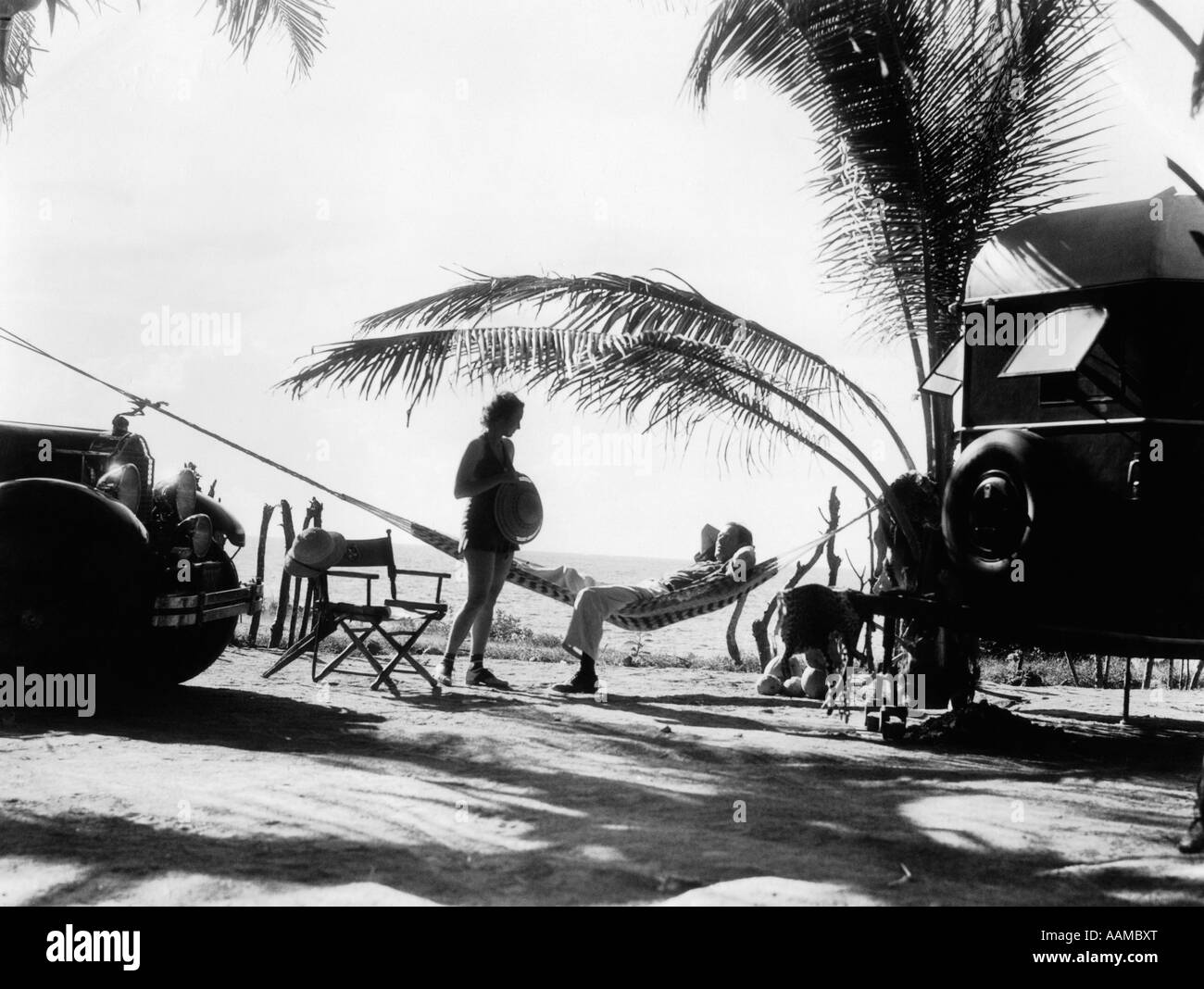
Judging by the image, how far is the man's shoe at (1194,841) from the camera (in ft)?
11.2

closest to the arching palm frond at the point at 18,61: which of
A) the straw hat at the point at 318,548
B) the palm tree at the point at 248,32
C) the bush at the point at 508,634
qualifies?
the palm tree at the point at 248,32

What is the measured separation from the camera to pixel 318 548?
716cm

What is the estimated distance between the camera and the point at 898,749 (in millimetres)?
5703

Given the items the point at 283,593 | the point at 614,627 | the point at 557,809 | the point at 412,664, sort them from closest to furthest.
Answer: the point at 557,809, the point at 412,664, the point at 283,593, the point at 614,627

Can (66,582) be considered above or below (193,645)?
above

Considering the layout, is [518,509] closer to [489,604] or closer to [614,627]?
[489,604]

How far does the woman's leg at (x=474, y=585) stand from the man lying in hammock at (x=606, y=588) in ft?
1.74

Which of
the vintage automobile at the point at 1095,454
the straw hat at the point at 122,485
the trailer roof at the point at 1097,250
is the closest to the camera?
the vintage automobile at the point at 1095,454

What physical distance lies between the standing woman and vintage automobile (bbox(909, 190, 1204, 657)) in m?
2.54

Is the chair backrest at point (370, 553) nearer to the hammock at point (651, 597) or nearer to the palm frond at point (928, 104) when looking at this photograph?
the hammock at point (651, 597)

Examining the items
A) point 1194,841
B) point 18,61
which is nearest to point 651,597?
point 1194,841

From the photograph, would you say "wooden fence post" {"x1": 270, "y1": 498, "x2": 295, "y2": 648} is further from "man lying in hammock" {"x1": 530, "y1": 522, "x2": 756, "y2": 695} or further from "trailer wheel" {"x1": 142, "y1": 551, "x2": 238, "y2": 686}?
"man lying in hammock" {"x1": 530, "y1": 522, "x2": 756, "y2": 695}

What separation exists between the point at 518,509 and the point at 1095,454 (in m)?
3.35
